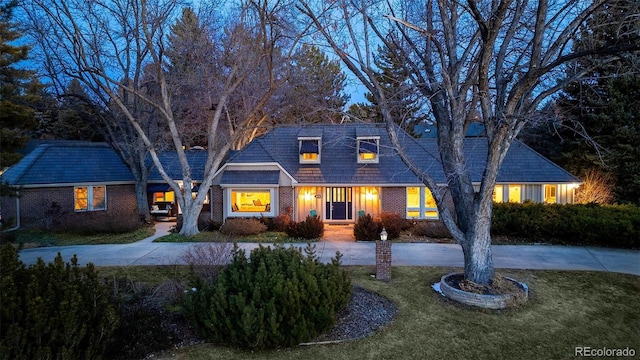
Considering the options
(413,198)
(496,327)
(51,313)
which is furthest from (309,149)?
(51,313)

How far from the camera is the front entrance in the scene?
18703 mm

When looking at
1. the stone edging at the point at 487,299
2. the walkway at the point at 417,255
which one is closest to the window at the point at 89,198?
the walkway at the point at 417,255

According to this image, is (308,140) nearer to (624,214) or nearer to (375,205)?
(375,205)

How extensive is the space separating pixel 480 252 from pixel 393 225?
6.55 meters

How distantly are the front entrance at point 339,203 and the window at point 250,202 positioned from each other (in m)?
3.20

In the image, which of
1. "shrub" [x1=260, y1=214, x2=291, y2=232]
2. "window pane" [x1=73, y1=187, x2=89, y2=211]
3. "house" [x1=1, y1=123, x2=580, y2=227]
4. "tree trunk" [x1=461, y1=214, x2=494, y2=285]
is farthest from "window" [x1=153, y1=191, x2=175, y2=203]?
"tree trunk" [x1=461, y1=214, x2=494, y2=285]

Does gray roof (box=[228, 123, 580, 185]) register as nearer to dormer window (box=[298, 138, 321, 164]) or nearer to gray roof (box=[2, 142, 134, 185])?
dormer window (box=[298, 138, 321, 164])

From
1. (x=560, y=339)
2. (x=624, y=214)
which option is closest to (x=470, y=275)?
(x=560, y=339)

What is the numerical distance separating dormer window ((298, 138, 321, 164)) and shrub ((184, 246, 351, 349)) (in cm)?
1253

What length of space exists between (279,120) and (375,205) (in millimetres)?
14130

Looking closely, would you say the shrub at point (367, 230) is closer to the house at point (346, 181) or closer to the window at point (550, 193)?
the house at point (346, 181)

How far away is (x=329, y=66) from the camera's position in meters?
29.6

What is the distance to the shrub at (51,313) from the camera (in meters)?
4.33

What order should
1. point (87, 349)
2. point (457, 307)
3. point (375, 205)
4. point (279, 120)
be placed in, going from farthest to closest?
point (279, 120) < point (375, 205) < point (457, 307) < point (87, 349)
